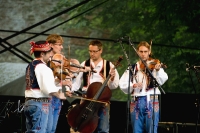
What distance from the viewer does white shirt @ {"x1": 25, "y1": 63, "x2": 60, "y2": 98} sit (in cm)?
707

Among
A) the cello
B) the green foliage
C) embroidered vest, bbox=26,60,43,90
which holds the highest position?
the green foliage

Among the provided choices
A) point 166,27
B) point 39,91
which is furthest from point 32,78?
point 166,27

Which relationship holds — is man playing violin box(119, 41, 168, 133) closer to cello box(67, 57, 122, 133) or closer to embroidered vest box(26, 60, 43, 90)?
cello box(67, 57, 122, 133)

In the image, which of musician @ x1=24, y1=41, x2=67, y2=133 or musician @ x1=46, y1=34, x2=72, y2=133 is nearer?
musician @ x1=24, y1=41, x2=67, y2=133

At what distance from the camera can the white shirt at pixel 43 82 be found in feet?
23.2

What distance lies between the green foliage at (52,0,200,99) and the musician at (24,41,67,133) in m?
7.90

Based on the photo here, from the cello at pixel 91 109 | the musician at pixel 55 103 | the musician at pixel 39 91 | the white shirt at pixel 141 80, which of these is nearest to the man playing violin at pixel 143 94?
the white shirt at pixel 141 80

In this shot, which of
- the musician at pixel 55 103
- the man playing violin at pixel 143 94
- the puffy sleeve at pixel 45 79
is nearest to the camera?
the puffy sleeve at pixel 45 79

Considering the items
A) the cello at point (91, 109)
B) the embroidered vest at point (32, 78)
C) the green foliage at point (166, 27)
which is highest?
the green foliage at point (166, 27)

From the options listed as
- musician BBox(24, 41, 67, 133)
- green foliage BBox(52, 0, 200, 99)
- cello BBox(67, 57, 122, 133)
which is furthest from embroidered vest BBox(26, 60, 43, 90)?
green foliage BBox(52, 0, 200, 99)

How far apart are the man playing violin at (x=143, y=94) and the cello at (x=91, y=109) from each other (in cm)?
40

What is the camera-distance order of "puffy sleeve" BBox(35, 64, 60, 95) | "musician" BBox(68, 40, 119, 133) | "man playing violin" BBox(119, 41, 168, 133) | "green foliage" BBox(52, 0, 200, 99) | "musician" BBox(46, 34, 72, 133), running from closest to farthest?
"puffy sleeve" BBox(35, 64, 60, 95) < "musician" BBox(46, 34, 72, 133) < "man playing violin" BBox(119, 41, 168, 133) < "musician" BBox(68, 40, 119, 133) < "green foliage" BBox(52, 0, 200, 99)

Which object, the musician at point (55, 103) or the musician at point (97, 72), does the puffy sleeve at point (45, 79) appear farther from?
the musician at point (97, 72)

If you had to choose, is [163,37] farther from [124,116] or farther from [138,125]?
[138,125]
